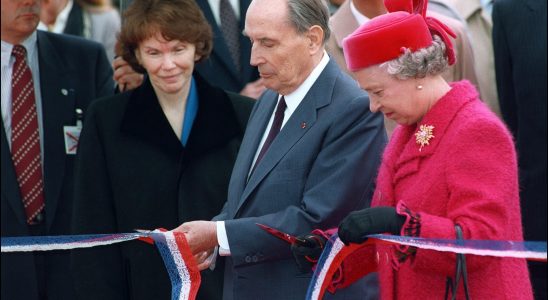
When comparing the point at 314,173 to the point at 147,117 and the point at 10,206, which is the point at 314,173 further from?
the point at 10,206

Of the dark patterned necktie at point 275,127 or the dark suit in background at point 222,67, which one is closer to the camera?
the dark patterned necktie at point 275,127

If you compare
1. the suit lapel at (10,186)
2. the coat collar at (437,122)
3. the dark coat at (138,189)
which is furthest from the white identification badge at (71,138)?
the coat collar at (437,122)

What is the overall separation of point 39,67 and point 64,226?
0.85m

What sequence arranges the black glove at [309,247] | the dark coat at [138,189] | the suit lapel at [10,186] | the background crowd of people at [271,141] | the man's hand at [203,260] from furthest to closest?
1. the suit lapel at [10,186]
2. the dark coat at [138,189]
3. the man's hand at [203,260]
4. the black glove at [309,247]
5. the background crowd of people at [271,141]

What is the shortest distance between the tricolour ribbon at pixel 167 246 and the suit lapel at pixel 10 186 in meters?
1.19

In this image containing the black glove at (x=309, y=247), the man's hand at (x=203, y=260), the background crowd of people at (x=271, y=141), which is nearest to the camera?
the background crowd of people at (x=271, y=141)

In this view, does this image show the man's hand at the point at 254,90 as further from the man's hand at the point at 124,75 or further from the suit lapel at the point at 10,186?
the suit lapel at the point at 10,186

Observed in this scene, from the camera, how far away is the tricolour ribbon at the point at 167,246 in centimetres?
470

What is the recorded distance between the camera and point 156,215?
5.41 m

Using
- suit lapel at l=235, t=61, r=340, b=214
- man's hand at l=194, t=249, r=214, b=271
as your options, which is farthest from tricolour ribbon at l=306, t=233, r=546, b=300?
man's hand at l=194, t=249, r=214, b=271

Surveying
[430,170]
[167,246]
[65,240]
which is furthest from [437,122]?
[65,240]

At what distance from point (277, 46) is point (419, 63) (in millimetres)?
882

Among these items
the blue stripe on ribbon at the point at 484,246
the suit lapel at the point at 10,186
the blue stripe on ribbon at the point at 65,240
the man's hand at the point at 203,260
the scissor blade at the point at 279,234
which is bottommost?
the suit lapel at the point at 10,186

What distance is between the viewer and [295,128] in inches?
187
